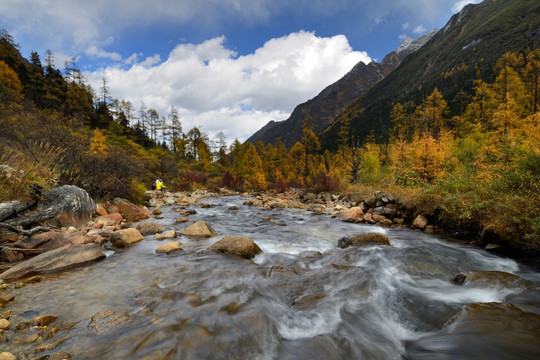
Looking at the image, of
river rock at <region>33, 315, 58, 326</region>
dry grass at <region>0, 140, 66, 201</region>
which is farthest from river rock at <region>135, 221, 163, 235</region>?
river rock at <region>33, 315, 58, 326</region>

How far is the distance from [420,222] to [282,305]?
280 inches

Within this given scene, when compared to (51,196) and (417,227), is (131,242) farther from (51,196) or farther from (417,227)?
(417,227)

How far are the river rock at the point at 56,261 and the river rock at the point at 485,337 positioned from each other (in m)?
5.81

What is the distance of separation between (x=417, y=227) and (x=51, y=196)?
1186 cm

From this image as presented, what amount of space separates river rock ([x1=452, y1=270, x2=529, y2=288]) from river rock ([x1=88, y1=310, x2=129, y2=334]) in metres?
5.65

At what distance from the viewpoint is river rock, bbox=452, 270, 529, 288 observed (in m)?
3.96

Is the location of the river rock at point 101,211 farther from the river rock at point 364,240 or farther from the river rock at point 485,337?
the river rock at point 485,337

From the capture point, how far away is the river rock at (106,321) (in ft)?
8.78

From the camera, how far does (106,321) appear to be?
2.82m

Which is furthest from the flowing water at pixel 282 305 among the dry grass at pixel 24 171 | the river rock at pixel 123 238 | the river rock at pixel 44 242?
the dry grass at pixel 24 171

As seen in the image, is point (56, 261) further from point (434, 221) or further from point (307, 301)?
point (434, 221)

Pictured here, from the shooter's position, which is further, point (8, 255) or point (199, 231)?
point (199, 231)

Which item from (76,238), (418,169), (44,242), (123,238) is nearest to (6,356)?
(44,242)

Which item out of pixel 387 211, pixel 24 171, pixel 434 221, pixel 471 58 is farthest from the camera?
pixel 471 58
